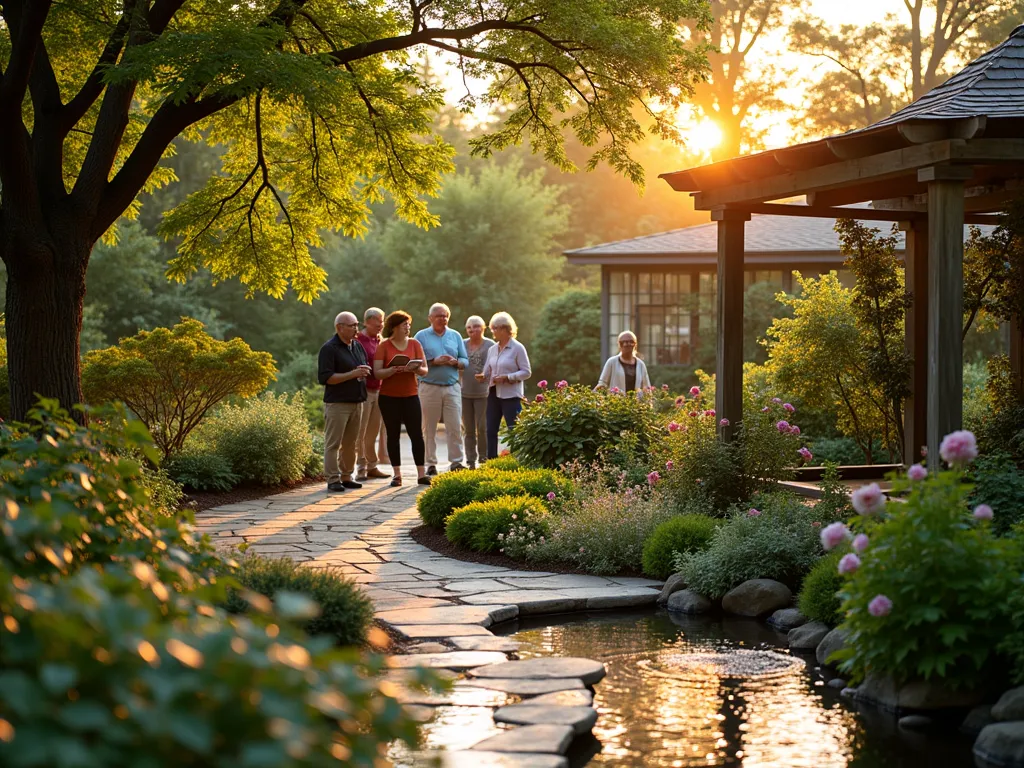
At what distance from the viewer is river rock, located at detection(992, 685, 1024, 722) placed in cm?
402

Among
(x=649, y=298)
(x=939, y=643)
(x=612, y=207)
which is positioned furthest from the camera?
(x=612, y=207)

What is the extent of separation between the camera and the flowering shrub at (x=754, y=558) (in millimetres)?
6391

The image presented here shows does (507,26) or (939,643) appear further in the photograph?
(507,26)

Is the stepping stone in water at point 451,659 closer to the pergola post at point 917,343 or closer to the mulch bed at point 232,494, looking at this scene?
the mulch bed at point 232,494

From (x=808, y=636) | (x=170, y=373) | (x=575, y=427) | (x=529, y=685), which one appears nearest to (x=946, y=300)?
(x=808, y=636)

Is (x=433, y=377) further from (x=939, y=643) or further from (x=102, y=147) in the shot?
(x=939, y=643)

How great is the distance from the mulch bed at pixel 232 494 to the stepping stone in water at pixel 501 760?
6405mm

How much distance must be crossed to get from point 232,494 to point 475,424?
281 cm

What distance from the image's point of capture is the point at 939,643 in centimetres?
425

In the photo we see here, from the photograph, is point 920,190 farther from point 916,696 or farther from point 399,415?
point 916,696

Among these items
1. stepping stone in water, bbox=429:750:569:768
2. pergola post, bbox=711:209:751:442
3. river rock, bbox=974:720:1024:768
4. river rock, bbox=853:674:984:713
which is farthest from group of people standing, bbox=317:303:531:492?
river rock, bbox=974:720:1024:768

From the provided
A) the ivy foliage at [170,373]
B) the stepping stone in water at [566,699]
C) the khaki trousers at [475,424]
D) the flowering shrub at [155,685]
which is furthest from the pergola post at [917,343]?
the flowering shrub at [155,685]

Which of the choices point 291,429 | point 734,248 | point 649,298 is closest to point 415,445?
point 291,429

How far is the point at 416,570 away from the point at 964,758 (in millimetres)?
3892
